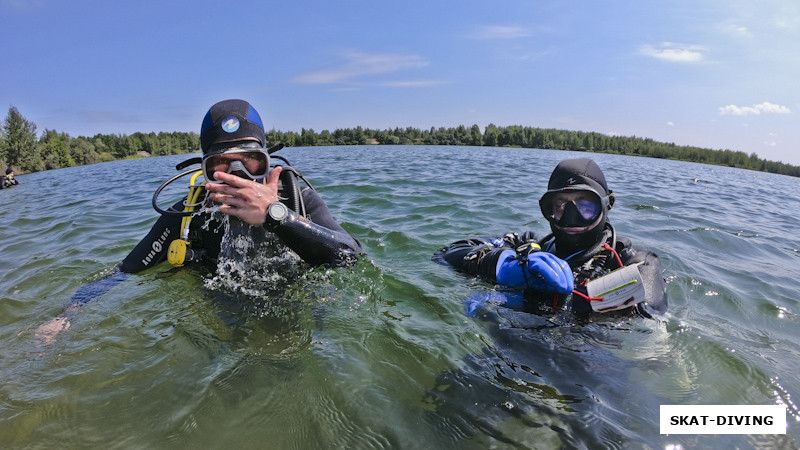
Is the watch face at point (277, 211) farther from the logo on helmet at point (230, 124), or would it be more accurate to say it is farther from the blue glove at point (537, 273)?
the blue glove at point (537, 273)

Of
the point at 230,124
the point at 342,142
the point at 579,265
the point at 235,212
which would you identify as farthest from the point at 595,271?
the point at 342,142

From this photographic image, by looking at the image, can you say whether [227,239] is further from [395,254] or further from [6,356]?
[395,254]

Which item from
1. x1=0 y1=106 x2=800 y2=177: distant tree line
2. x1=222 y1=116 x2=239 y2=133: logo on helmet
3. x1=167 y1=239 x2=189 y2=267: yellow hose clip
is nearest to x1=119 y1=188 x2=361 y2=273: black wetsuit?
x1=167 y1=239 x2=189 y2=267: yellow hose clip

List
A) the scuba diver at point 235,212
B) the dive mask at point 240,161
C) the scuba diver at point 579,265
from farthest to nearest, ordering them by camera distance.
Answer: the dive mask at point 240,161, the scuba diver at point 579,265, the scuba diver at point 235,212

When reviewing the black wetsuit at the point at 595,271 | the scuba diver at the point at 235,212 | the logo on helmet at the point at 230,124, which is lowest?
the black wetsuit at the point at 595,271

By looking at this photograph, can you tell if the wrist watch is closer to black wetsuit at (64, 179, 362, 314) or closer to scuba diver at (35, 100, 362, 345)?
scuba diver at (35, 100, 362, 345)

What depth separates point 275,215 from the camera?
2459mm

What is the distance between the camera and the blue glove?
8.37 feet

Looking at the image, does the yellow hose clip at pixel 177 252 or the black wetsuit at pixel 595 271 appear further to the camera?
the yellow hose clip at pixel 177 252

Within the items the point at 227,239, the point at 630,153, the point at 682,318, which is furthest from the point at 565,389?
the point at 630,153

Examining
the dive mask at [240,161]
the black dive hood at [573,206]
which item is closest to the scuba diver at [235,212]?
the dive mask at [240,161]

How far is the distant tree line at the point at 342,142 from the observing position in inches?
1464

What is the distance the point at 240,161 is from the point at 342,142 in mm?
65714

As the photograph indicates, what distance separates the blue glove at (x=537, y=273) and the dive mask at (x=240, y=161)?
1988 mm
